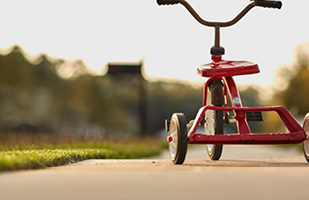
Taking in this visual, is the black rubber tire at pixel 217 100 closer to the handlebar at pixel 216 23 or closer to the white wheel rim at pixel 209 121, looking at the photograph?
the white wheel rim at pixel 209 121

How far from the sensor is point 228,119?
6496 mm

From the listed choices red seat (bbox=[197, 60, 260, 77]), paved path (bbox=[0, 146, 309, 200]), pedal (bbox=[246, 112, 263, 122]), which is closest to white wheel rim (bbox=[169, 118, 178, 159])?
red seat (bbox=[197, 60, 260, 77])

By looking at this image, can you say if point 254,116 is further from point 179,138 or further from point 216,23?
point 216,23

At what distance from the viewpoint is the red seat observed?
240 inches

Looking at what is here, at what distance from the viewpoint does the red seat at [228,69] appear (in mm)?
6105

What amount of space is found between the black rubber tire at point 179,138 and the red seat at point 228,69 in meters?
0.72

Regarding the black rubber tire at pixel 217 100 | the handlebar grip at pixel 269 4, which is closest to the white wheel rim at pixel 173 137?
the black rubber tire at pixel 217 100

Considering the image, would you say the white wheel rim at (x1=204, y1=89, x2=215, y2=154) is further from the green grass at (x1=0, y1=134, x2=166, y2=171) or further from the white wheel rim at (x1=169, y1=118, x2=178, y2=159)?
the green grass at (x1=0, y1=134, x2=166, y2=171)

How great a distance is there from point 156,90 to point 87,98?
25906mm

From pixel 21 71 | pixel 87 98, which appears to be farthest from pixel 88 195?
pixel 87 98

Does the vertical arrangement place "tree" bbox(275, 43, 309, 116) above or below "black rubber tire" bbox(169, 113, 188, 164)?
below

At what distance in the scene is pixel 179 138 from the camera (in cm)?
564

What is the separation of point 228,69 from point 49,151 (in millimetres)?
2591

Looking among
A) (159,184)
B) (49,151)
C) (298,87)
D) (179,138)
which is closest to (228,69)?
(179,138)
